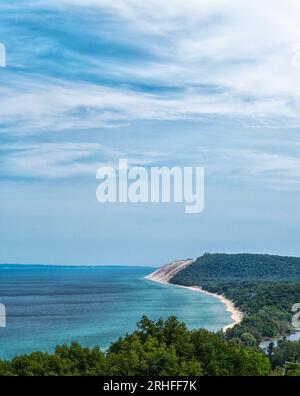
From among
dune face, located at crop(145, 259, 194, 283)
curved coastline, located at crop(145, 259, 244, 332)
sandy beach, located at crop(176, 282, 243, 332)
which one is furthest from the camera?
dune face, located at crop(145, 259, 194, 283)

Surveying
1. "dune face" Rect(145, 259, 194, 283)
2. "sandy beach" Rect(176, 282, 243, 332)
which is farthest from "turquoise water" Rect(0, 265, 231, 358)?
"dune face" Rect(145, 259, 194, 283)

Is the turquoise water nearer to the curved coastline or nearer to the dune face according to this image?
the curved coastline

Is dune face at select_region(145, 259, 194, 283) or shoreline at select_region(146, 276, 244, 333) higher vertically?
dune face at select_region(145, 259, 194, 283)

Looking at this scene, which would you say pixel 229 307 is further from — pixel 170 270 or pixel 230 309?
pixel 170 270

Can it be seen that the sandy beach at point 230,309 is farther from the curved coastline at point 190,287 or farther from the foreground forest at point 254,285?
the foreground forest at point 254,285

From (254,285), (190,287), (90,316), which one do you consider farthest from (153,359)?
(190,287)
